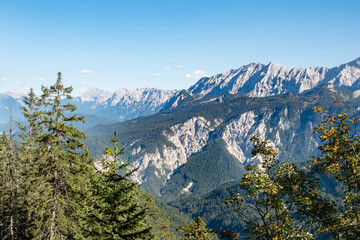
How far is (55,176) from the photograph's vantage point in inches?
872

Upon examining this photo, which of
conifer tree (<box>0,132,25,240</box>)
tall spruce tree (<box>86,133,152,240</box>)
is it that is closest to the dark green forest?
tall spruce tree (<box>86,133,152,240</box>)

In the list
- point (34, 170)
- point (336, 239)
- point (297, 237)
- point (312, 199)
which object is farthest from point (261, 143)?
point (34, 170)

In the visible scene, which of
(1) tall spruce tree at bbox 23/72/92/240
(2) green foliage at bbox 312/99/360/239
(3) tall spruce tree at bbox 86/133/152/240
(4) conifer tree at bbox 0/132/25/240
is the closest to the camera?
(2) green foliage at bbox 312/99/360/239

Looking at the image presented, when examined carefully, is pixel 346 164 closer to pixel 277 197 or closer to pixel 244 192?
pixel 277 197

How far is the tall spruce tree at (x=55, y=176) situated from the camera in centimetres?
2128

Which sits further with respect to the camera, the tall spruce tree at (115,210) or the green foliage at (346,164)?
the tall spruce tree at (115,210)

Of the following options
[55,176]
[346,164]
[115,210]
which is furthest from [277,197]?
[55,176]

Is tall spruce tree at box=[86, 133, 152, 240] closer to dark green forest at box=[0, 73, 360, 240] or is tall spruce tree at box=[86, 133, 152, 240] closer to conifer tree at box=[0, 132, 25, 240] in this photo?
dark green forest at box=[0, 73, 360, 240]

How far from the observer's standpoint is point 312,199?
39.5 ft

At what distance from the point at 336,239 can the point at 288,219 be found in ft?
9.72

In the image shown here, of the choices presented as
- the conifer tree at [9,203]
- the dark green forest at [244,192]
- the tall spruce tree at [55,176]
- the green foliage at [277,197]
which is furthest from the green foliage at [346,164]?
the conifer tree at [9,203]

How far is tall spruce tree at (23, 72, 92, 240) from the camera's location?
2128cm

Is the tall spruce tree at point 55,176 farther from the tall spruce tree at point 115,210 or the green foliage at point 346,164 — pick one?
the green foliage at point 346,164

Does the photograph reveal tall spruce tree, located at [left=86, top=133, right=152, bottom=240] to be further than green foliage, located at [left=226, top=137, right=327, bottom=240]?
Yes
